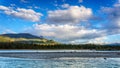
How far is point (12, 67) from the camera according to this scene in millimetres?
48500

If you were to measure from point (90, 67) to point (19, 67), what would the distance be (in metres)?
12.6

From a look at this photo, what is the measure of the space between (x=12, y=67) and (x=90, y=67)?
1377 centimetres

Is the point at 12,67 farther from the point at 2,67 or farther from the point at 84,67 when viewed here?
the point at 84,67

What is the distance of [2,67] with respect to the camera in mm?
48688

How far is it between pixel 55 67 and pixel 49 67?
108 cm

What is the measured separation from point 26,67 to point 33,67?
4.10ft

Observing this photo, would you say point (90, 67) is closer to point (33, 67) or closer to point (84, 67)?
point (84, 67)

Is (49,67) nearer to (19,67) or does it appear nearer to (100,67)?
(19,67)

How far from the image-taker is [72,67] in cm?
4875

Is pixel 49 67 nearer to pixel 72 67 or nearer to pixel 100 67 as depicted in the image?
pixel 72 67

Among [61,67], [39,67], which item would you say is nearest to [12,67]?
[39,67]

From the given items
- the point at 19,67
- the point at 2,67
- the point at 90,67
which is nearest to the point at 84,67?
the point at 90,67

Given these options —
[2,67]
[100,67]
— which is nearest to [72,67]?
[100,67]

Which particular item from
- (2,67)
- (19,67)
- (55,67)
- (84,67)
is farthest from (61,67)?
(2,67)
